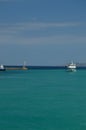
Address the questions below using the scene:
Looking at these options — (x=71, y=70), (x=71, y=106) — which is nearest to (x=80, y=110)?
(x=71, y=106)

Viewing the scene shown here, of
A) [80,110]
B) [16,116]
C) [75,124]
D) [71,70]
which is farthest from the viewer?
[71,70]

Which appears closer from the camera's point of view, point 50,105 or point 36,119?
point 36,119

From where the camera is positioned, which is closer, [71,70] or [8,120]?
[8,120]

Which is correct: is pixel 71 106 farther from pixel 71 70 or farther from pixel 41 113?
pixel 71 70

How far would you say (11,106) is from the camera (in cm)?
1597

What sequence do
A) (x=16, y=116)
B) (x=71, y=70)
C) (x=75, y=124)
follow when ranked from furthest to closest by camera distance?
(x=71, y=70) < (x=16, y=116) < (x=75, y=124)

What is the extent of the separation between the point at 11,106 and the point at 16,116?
9.43ft

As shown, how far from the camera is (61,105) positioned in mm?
16406

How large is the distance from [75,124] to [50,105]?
440cm

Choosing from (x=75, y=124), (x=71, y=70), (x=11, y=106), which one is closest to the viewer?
(x=75, y=124)

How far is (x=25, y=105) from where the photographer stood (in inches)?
643

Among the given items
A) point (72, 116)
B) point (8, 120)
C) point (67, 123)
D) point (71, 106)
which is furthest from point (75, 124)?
point (71, 106)

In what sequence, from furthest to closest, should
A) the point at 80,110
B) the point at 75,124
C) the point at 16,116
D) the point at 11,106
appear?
the point at 11,106 → the point at 80,110 → the point at 16,116 → the point at 75,124

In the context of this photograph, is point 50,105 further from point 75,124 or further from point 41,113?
point 75,124
